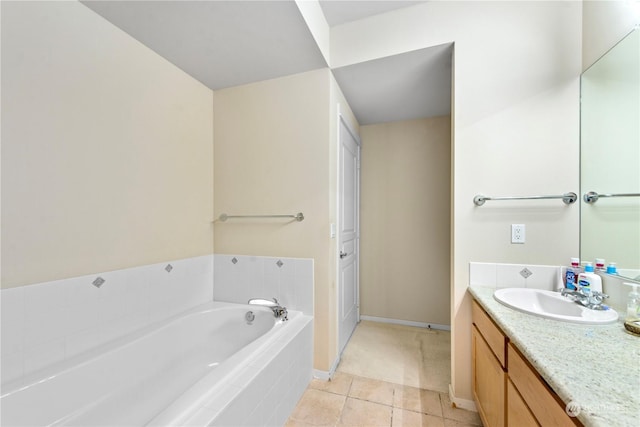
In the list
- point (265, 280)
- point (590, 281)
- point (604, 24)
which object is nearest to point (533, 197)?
point (590, 281)

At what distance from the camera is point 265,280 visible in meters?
2.09

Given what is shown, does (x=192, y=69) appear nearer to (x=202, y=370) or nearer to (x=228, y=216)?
(x=228, y=216)

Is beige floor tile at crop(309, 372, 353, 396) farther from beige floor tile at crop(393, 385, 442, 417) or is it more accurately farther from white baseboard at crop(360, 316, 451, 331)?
white baseboard at crop(360, 316, 451, 331)

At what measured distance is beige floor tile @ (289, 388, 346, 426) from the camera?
154cm

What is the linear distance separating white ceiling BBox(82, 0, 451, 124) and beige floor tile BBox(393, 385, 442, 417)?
2.37 meters

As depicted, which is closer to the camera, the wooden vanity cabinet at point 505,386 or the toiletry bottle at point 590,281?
the wooden vanity cabinet at point 505,386

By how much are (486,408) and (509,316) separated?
577 mm

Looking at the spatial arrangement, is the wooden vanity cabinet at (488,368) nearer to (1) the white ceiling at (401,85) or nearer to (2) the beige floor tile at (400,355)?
Answer: (2) the beige floor tile at (400,355)

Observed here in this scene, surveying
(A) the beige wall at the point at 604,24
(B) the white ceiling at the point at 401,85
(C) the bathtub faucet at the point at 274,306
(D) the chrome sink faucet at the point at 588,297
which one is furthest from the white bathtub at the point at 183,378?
(A) the beige wall at the point at 604,24

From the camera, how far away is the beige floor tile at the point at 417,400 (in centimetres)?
164

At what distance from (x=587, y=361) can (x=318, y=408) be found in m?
1.44

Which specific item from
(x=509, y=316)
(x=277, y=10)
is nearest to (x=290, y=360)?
(x=509, y=316)

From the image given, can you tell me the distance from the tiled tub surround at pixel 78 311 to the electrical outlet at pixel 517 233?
7.47 ft

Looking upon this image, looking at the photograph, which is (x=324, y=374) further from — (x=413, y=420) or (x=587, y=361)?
(x=587, y=361)
